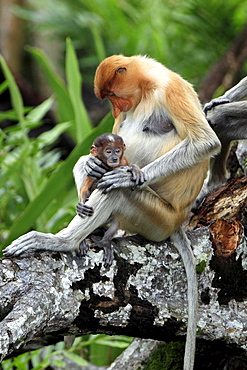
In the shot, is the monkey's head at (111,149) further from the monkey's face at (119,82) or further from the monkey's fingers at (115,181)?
the monkey's face at (119,82)

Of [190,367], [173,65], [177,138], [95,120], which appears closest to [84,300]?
→ [190,367]

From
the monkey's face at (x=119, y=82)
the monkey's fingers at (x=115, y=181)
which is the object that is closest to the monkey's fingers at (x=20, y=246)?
the monkey's fingers at (x=115, y=181)

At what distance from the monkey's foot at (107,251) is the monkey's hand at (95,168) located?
1.02ft

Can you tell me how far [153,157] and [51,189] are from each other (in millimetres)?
1296

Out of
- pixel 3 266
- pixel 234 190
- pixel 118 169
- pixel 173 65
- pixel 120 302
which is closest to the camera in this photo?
pixel 3 266

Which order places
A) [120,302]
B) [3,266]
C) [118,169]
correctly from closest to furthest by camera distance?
[3,266]
[120,302]
[118,169]

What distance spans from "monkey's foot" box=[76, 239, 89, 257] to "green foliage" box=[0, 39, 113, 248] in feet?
4.58

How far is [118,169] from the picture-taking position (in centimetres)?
245

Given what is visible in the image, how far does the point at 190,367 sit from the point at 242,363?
1.93ft

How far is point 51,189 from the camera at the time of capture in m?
3.81

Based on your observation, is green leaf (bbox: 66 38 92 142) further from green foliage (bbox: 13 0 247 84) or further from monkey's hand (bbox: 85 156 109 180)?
green foliage (bbox: 13 0 247 84)

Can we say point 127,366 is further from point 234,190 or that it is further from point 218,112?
point 218,112

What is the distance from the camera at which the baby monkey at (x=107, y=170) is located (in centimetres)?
234

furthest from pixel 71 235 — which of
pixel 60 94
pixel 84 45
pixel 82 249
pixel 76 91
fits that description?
pixel 84 45
